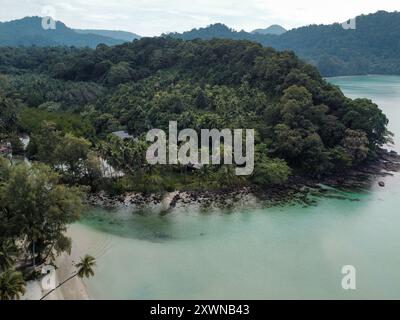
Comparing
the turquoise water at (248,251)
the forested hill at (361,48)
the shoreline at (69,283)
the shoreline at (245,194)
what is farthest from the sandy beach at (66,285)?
the forested hill at (361,48)

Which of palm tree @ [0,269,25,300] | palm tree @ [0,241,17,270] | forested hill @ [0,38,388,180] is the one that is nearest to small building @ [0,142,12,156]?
forested hill @ [0,38,388,180]

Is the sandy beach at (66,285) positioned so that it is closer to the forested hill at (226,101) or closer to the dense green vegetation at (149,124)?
the dense green vegetation at (149,124)

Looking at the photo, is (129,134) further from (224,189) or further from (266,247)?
(266,247)

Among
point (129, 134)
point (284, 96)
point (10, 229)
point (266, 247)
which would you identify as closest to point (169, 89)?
point (129, 134)

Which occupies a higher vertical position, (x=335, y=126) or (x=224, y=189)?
(x=335, y=126)

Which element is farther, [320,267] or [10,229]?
[320,267]
